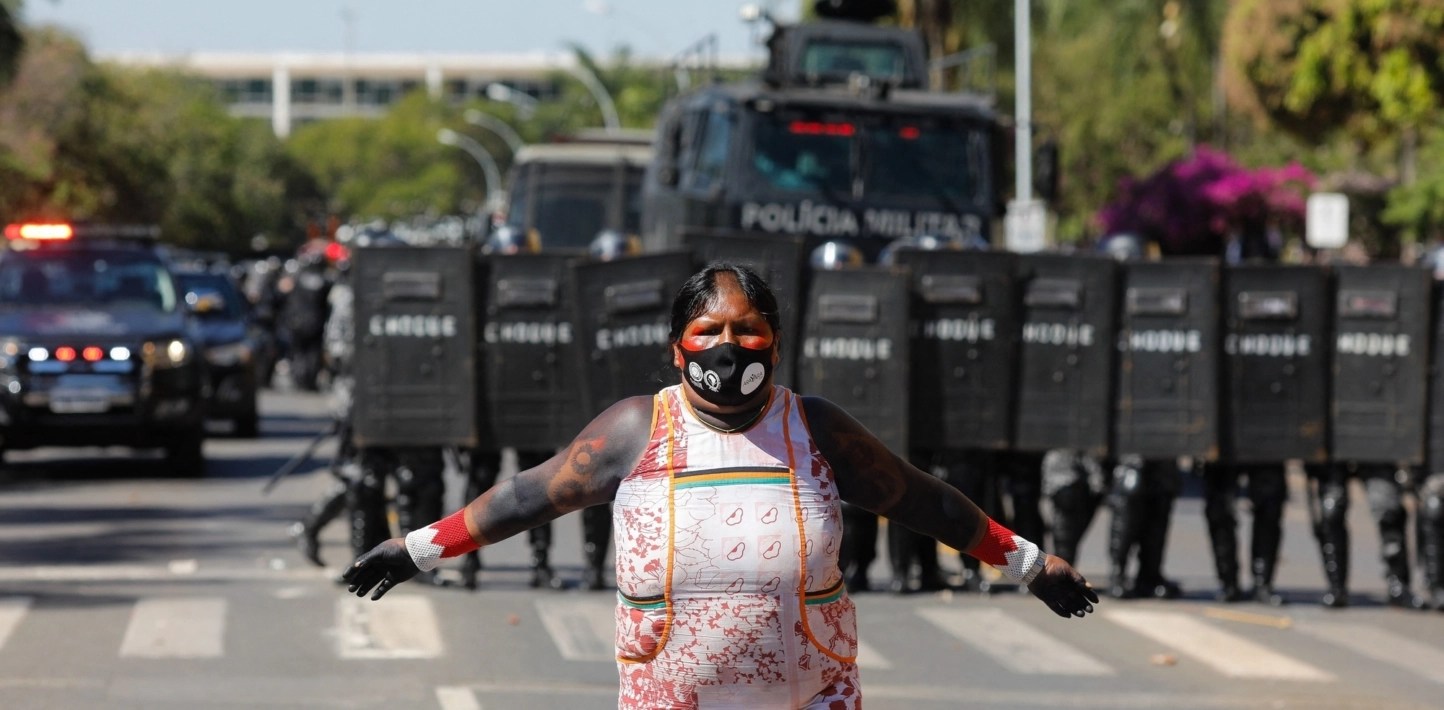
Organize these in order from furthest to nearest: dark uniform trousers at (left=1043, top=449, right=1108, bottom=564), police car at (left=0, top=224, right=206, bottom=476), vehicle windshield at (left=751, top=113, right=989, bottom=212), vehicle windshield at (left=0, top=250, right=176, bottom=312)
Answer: vehicle windshield at (left=0, top=250, right=176, bottom=312)
police car at (left=0, top=224, right=206, bottom=476)
vehicle windshield at (left=751, top=113, right=989, bottom=212)
dark uniform trousers at (left=1043, top=449, right=1108, bottom=564)

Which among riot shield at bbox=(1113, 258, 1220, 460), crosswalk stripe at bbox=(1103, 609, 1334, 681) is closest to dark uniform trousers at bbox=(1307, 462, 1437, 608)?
riot shield at bbox=(1113, 258, 1220, 460)

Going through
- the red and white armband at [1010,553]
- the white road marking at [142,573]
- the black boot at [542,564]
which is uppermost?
the red and white armband at [1010,553]

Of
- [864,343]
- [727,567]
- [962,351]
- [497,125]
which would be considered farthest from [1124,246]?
[497,125]

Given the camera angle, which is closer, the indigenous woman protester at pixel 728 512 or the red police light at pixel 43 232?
the indigenous woman protester at pixel 728 512

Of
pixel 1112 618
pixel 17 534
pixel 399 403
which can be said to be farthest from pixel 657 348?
pixel 17 534

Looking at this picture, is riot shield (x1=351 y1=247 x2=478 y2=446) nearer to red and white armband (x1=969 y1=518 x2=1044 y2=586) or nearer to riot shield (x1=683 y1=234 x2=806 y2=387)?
riot shield (x1=683 y1=234 x2=806 y2=387)

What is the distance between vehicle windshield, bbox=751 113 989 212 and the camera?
17.0m

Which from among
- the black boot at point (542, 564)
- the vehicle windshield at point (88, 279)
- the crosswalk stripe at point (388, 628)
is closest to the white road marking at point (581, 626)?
the black boot at point (542, 564)

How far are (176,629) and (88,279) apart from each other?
30.4ft

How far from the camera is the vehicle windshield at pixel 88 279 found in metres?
19.0

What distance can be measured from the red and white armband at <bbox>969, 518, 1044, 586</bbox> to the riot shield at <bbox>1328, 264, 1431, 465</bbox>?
744 centimetres

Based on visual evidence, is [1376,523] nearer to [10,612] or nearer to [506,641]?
[506,641]

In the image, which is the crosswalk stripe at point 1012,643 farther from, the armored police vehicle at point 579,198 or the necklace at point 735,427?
the armored police vehicle at point 579,198

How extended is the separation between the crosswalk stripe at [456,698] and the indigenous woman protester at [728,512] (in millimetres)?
4266
